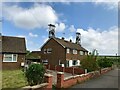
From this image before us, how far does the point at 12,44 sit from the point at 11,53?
7.44 ft

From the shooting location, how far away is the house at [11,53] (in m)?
32.2

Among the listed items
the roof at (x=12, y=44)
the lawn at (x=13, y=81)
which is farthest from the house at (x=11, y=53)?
the lawn at (x=13, y=81)

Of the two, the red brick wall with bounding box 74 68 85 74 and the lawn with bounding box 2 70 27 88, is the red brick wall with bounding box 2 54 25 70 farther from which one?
the lawn with bounding box 2 70 27 88

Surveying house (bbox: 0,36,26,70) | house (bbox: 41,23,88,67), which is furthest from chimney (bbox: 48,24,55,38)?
house (bbox: 0,36,26,70)

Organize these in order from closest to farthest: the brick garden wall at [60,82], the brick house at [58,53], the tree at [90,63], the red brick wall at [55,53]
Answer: the brick garden wall at [60,82] → the tree at [90,63] → the brick house at [58,53] → the red brick wall at [55,53]

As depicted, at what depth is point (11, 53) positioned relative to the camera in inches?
1287

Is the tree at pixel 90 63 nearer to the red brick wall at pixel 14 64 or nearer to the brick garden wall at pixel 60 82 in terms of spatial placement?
the brick garden wall at pixel 60 82

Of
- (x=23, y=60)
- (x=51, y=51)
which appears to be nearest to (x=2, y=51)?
(x=23, y=60)

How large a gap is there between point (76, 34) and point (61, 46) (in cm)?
1580

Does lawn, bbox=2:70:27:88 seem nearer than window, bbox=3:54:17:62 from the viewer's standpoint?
Yes

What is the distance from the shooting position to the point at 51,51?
5141 cm

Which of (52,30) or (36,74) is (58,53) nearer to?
(52,30)

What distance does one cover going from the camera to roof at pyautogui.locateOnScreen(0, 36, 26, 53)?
32.9 meters

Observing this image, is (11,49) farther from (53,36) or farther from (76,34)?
(76,34)
